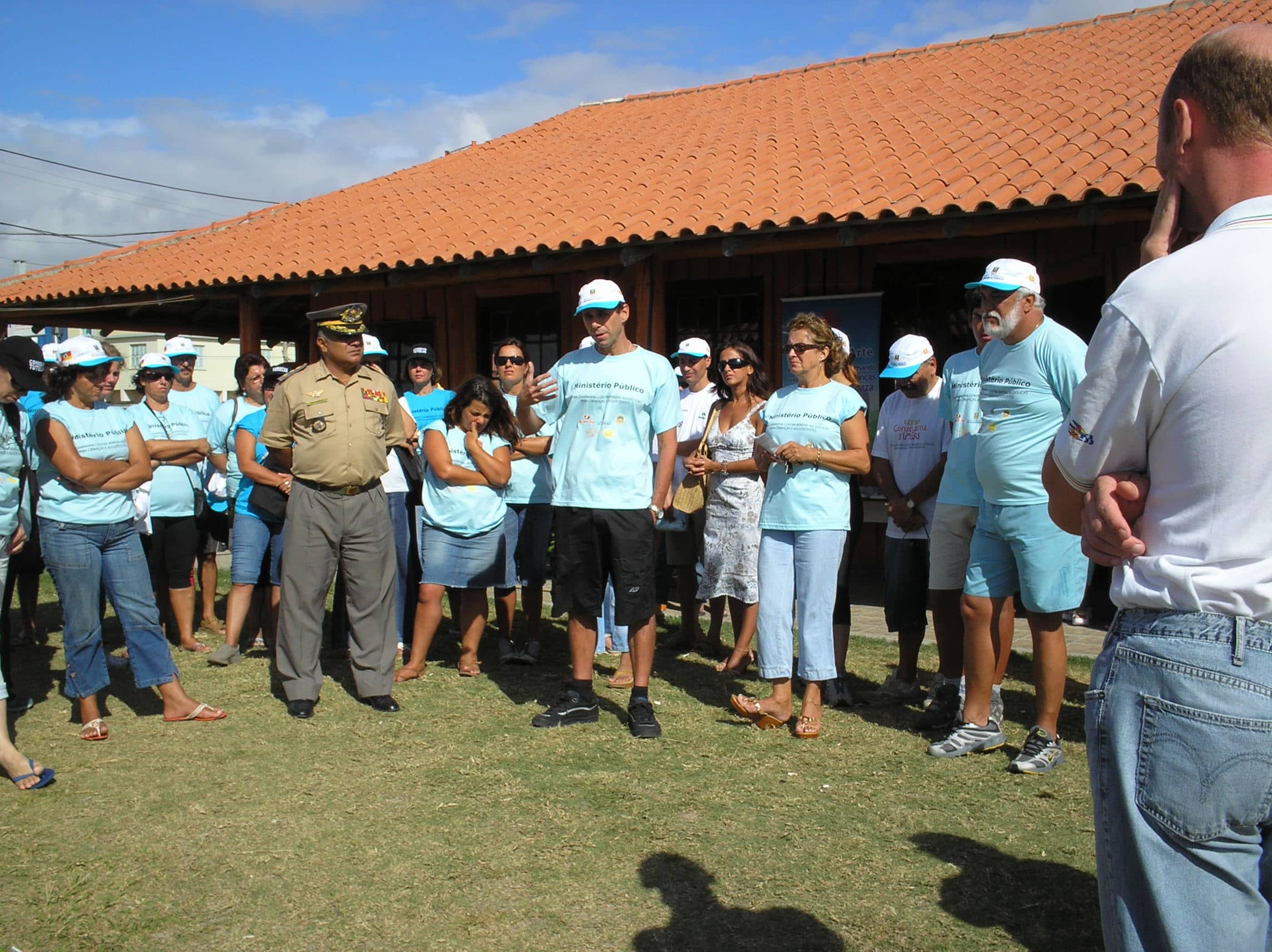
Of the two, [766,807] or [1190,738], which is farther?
[766,807]

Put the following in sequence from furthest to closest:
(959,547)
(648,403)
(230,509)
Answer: (230,509)
(648,403)
(959,547)

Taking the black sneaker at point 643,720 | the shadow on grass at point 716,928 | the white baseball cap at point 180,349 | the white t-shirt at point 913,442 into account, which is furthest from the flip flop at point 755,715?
the white baseball cap at point 180,349

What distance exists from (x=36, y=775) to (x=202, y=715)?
0.98m

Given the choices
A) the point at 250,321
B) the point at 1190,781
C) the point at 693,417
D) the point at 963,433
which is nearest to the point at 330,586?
the point at 693,417

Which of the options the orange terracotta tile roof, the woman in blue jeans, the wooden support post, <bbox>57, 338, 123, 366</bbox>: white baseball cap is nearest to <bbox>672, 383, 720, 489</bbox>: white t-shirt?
the orange terracotta tile roof

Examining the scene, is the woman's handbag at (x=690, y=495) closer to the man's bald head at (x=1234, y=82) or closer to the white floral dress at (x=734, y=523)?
the white floral dress at (x=734, y=523)

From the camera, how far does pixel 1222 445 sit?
1.50 metres

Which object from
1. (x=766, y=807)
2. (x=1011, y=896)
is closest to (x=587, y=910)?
(x=766, y=807)

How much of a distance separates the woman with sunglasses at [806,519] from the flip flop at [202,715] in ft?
8.51

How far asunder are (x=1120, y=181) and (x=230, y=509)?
651 cm

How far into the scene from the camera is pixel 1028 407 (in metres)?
4.27

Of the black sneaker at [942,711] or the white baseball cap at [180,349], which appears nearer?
the black sneaker at [942,711]

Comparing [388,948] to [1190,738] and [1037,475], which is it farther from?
[1037,475]

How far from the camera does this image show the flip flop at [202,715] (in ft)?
16.7
